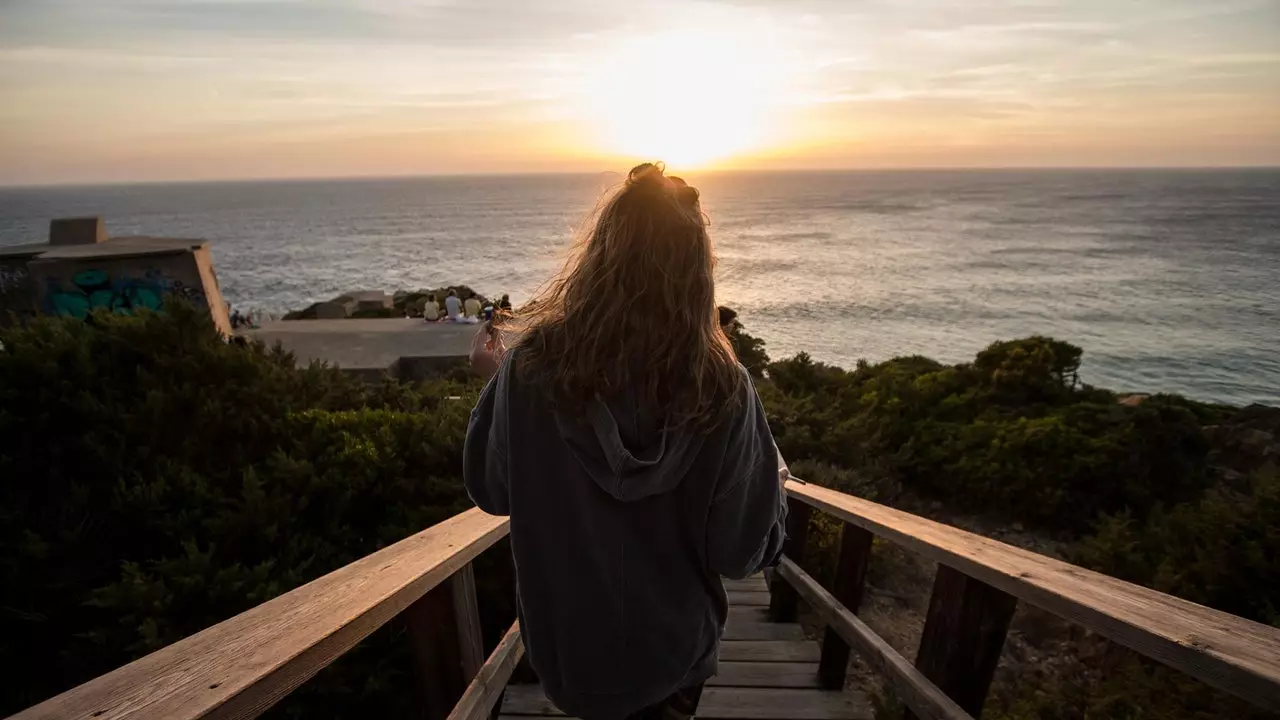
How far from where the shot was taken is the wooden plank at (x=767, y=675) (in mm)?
3240

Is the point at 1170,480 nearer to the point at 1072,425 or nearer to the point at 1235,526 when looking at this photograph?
the point at 1072,425

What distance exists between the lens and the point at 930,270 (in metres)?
53.0

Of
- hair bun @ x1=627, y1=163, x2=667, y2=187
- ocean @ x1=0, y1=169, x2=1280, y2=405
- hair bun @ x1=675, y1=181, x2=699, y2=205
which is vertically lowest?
ocean @ x1=0, y1=169, x2=1280, y2=405

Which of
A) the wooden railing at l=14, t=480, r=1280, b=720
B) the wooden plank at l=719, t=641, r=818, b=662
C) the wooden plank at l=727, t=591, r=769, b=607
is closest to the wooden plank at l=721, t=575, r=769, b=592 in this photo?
the wooden plank at l=727, t=591, r=769, b=607

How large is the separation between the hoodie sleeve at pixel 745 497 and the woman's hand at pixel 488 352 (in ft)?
2.20

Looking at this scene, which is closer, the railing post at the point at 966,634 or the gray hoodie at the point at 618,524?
the gray hoodie at the point at 618,524

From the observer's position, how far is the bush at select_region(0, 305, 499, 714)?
295cm

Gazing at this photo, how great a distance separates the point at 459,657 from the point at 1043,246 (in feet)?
252

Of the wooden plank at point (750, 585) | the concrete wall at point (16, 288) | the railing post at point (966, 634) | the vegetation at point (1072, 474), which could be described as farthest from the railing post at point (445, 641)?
the concrete wall at point (16, 288)

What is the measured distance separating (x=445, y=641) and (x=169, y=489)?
7.16 feet

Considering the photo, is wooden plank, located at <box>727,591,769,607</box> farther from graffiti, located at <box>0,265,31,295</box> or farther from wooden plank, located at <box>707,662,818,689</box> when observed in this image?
graffiti, located at <box>0,265,31,295</box>

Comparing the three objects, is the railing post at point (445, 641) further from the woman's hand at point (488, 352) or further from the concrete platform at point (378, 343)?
Answer: the concrete platform at point (378, 343)

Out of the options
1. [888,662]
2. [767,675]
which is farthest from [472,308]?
[888,662]

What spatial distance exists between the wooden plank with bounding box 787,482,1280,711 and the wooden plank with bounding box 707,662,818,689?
1474 mm
